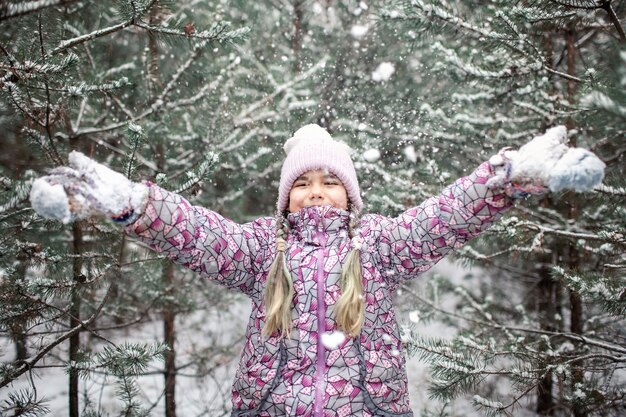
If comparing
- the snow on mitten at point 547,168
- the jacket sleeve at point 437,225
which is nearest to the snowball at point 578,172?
the snow on mitten at point 547,168

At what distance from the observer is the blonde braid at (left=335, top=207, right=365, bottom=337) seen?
2.20 m

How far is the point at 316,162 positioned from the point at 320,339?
94 cm

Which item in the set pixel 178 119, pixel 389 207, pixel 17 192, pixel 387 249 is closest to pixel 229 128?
pixel 178 119

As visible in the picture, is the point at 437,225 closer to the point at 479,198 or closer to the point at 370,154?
the point at 479,198

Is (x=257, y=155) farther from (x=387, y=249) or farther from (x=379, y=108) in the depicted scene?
(x=387, y=249)

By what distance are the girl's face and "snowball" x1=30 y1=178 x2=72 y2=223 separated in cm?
123

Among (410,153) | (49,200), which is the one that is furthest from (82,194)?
(410,153)

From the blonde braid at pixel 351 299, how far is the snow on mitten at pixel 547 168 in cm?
78

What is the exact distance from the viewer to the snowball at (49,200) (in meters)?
1.57

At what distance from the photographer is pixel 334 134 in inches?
192

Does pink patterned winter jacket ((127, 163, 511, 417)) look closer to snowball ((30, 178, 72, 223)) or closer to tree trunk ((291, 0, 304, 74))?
snowball ((30, 178, 72, 223))

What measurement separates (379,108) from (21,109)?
3570mm

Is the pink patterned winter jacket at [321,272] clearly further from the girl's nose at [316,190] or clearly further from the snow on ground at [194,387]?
the snow on ground at [194,387]

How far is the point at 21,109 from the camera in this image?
7.10ft
